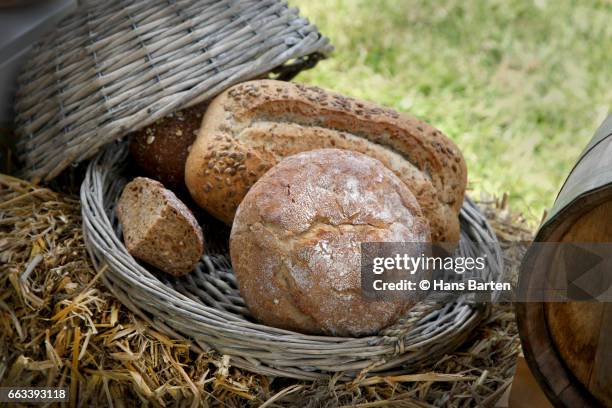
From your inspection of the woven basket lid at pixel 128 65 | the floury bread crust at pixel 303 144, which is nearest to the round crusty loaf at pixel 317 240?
the floury bread crust at pixel 303 144

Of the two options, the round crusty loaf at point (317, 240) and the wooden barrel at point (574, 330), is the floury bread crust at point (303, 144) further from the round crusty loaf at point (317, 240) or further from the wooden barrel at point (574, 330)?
the wooden barrel at point (574, 330)

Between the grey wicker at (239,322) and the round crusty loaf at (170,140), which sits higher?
the round crusty loaf at (170,140)

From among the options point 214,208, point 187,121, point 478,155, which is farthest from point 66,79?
point 478,155

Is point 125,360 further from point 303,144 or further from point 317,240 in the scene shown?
point 303,144

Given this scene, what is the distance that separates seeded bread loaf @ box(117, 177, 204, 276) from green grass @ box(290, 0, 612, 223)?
1.17 metres

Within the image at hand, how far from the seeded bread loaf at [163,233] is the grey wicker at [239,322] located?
0.03 m

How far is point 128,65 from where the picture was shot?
1.44 m

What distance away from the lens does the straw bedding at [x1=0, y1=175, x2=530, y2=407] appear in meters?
1.13

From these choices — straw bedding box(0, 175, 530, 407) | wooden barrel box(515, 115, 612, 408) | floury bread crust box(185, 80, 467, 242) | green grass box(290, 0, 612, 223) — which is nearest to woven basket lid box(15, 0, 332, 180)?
floury bread crust box(185, 80, 467, 242)

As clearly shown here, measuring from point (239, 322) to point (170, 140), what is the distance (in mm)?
532

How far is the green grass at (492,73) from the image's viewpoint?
2.41 m

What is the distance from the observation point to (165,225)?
1288mm

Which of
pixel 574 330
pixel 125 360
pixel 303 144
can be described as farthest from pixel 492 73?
pixel 125 360

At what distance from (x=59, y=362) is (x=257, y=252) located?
381mm
